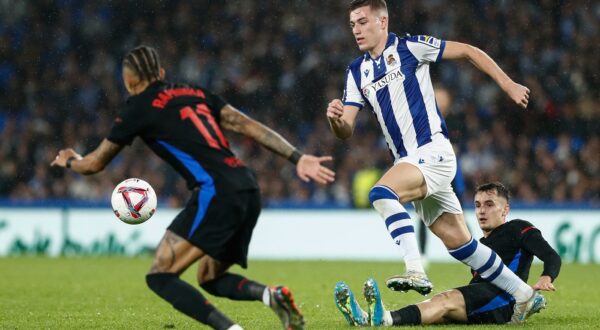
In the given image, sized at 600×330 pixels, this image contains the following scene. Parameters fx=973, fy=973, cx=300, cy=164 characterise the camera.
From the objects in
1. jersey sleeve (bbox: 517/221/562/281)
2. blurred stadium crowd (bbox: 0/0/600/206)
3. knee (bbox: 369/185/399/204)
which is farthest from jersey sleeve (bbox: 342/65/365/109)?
blurred stadium crowd (bbox: 0/0/600/206)

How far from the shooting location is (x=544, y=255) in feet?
21.6

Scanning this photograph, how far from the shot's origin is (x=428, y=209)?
22.4ft

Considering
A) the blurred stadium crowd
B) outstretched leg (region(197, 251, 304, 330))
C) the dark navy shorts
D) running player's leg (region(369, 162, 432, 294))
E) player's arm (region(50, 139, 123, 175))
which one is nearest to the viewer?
outstretched leg (region(197, 251, 304, 330))

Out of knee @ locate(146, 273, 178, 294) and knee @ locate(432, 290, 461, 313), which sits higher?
knee @ locate(146, 273, 178, 294)

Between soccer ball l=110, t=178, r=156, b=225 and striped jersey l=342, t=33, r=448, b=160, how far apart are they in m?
1.72

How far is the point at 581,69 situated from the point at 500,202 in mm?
12873

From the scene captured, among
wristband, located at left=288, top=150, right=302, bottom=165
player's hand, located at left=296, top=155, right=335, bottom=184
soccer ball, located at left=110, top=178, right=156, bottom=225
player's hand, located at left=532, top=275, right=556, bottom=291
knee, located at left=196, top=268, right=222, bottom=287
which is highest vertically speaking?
wristband, located at left=288, top=150, right=302, bottom=165

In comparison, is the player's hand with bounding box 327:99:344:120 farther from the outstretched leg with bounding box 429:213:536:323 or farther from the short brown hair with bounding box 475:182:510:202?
the short brown hair with bounding box 475:182:510:202

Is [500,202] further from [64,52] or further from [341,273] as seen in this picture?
[64,52]

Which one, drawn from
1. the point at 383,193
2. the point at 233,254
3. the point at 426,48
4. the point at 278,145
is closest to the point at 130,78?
the point at 278,145

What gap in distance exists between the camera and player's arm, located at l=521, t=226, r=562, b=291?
6.39 metres

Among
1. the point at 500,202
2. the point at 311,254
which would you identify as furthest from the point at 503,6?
the point at 500,202

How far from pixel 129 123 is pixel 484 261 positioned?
8.64 ft

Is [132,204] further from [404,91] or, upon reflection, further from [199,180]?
[404,91]
